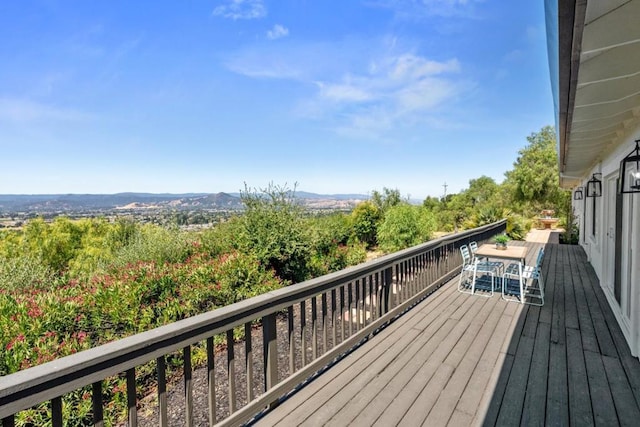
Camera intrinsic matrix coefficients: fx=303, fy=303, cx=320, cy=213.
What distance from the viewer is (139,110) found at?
14.3m

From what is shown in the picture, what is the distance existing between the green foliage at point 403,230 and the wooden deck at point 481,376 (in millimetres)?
6331

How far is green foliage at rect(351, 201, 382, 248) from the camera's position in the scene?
527 inches

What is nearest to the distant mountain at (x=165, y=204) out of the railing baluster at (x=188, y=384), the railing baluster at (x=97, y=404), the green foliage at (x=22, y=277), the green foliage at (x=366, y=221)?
the green foliage at (x=366, y=221)

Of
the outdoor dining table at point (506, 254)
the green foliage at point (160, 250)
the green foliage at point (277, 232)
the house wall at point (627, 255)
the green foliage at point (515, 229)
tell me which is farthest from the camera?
the green foliage at point (515, 229)

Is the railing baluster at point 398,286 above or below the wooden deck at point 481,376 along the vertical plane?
above

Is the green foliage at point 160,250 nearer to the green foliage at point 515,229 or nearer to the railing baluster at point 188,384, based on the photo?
the railing baluster at point 188,384

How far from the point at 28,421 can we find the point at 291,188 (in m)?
5.25

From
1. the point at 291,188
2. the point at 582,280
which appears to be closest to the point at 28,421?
the point at 291,188

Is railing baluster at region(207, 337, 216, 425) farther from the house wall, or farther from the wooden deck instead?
the house wall

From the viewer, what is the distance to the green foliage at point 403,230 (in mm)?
10258

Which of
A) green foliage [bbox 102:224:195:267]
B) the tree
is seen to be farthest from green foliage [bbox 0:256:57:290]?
the tree

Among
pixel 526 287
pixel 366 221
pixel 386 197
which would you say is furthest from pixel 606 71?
pixel 386 197

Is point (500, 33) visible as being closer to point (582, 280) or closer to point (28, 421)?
point (582, 280)

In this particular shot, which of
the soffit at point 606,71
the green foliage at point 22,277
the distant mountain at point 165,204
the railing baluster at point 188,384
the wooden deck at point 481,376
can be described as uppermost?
the soffit at point 606,71
